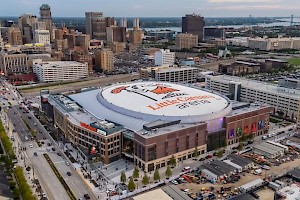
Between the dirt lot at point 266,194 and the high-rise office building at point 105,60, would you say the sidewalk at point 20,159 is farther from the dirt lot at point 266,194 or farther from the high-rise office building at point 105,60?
the high-rise office building at point 105,60

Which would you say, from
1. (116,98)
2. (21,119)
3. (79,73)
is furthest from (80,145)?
(79,73)

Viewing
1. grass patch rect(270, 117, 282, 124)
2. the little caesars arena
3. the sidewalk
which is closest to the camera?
the sidewalk

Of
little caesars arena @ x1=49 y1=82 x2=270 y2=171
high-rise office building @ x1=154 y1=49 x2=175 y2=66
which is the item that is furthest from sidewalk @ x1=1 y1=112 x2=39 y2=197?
high-rise office building @ x1=154 y1=49 x2=175 y2=66

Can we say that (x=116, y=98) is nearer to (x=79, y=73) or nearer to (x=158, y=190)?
(x=158, y=190)

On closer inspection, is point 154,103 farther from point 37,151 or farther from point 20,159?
point 20,159

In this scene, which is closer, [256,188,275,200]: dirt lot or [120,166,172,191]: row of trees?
[256,188,275,200]: dirt lot

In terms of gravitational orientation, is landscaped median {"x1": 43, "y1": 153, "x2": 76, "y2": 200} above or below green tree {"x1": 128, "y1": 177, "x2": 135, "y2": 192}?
below

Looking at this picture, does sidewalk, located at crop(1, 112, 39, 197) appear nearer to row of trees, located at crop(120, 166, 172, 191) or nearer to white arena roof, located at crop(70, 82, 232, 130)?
row of trees, located at crop(120, 166, 172, 191)

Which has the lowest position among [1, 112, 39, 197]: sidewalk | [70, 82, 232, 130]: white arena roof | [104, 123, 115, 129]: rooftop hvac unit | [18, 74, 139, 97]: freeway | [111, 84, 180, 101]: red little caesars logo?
[1, 112, 39, 197]: sidewalk
